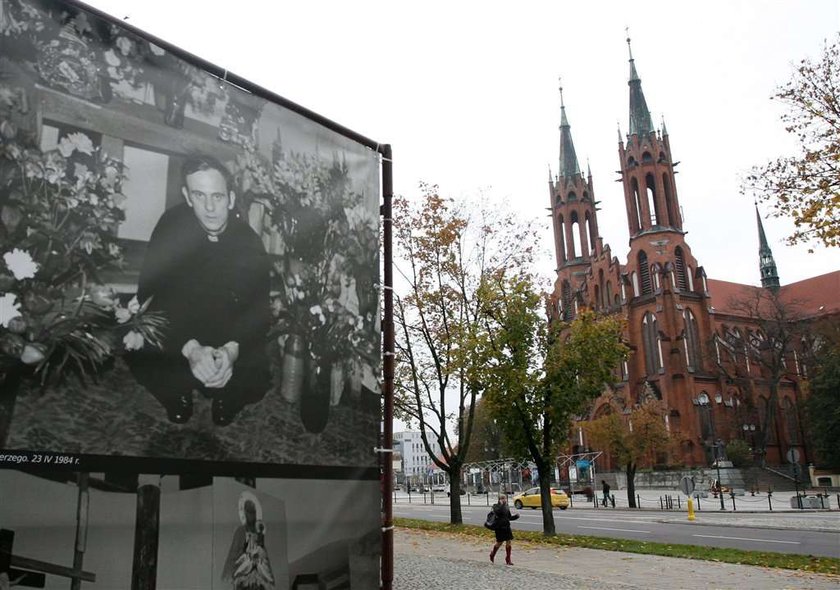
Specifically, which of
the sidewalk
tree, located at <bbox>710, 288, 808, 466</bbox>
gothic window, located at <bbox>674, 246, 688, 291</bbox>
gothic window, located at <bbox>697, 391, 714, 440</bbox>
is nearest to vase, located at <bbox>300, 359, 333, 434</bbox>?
the sidewalk

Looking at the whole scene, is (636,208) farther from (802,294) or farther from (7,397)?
(7,397)

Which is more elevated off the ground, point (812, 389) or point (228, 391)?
point (812, 389)

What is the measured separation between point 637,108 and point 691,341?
27416mm

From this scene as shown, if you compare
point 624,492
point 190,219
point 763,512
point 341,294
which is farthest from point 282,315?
point 624,492

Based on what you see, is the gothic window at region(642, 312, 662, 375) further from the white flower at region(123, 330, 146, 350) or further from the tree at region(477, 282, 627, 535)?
the white flower at region(123, 330, 146, 350)

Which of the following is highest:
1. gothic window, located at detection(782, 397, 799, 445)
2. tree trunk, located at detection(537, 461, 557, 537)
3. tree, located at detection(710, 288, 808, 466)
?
tree, located at detection(710, 288, 808, 466)

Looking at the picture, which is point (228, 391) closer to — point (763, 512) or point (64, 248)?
point (64, 248)

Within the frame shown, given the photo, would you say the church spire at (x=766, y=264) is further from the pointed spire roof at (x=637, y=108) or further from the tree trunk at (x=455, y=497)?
the tree trunk at (x=455, y=497)

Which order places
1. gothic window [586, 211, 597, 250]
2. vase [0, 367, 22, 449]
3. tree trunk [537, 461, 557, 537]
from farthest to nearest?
gothic window [586, 211, 597, 250] → tree trunk [537, 461, 557, 537] → vase [0, 367, 22, 449]

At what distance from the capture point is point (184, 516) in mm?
3947

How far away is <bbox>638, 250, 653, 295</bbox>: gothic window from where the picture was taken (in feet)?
229

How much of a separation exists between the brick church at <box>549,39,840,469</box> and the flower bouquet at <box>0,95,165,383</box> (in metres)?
60.6

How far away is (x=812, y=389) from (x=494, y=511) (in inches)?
2224

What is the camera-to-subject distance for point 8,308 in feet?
11.4
